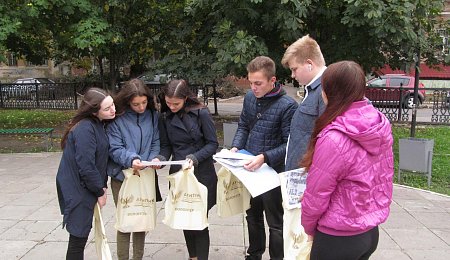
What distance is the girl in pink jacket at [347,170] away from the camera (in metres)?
1.99

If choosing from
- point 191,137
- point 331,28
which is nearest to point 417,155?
point 331,28

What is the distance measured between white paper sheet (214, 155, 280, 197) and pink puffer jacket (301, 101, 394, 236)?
3.24 feet

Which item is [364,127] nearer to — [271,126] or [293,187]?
[293,187]

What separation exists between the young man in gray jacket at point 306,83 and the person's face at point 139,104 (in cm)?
114

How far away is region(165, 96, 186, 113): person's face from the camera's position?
3279 mm

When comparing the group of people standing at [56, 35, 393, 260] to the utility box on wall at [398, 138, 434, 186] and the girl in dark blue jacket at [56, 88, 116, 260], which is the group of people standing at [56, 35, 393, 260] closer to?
the girl in dark blue jacket at [56, 88, 116, 260]

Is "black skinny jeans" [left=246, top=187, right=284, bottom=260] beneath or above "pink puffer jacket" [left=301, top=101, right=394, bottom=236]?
beneath

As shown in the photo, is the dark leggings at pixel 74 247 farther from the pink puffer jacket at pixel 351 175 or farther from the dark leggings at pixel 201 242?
the pink puffer jacket at pixel 351 175

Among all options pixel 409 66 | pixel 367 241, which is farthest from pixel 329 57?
pixel 367 241

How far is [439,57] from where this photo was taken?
9664mm

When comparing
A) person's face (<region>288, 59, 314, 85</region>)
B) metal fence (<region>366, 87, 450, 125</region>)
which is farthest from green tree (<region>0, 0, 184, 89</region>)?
person's face (<region>288, 59, 314, 85</region>)

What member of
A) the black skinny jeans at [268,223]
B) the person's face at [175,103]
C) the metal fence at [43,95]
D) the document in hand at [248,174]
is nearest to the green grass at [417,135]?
the metal fence at [43,95]

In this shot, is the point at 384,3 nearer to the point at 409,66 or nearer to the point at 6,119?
the point at 409,66

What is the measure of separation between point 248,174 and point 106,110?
112 cm
